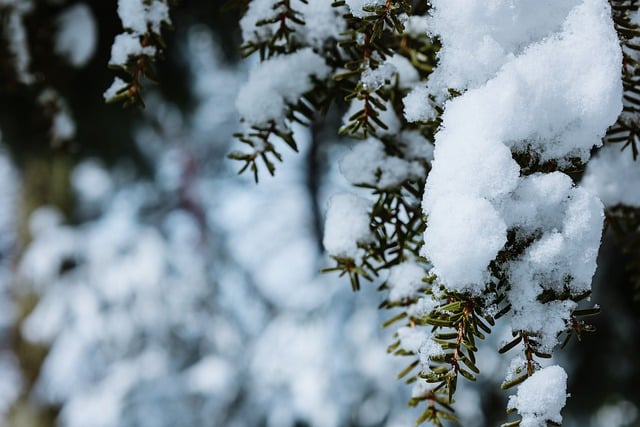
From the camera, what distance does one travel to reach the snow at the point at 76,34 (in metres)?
1.37

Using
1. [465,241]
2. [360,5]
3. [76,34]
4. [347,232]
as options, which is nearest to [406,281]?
[347,232]

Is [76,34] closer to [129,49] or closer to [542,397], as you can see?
[129,49]

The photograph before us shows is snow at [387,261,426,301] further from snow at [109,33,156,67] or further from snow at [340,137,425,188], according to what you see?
snow at [109,33,156,67]

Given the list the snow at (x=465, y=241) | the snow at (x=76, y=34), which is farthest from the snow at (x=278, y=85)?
the snow at (x=76, y=34)

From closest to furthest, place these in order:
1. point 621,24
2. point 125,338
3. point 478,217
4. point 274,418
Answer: point 478,217, point 621,24, point 274,418, point 125,338

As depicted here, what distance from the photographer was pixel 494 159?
0.46 m

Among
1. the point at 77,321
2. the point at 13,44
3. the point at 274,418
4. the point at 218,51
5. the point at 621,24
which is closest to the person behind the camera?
the point at 621,24

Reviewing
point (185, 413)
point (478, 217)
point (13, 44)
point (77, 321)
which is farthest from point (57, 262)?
point (478, 217)

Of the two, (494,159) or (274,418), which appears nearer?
(494,159)

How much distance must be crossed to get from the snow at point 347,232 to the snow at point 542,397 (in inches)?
10.3

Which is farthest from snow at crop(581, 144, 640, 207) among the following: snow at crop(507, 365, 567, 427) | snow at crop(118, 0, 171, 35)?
snow at crop(118, 0, 171, 35)

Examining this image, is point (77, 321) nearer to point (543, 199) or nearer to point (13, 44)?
point (13, 44)

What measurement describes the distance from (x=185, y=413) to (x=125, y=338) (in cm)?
60

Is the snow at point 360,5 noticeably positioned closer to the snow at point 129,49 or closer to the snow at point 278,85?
the snow at point 278,85
